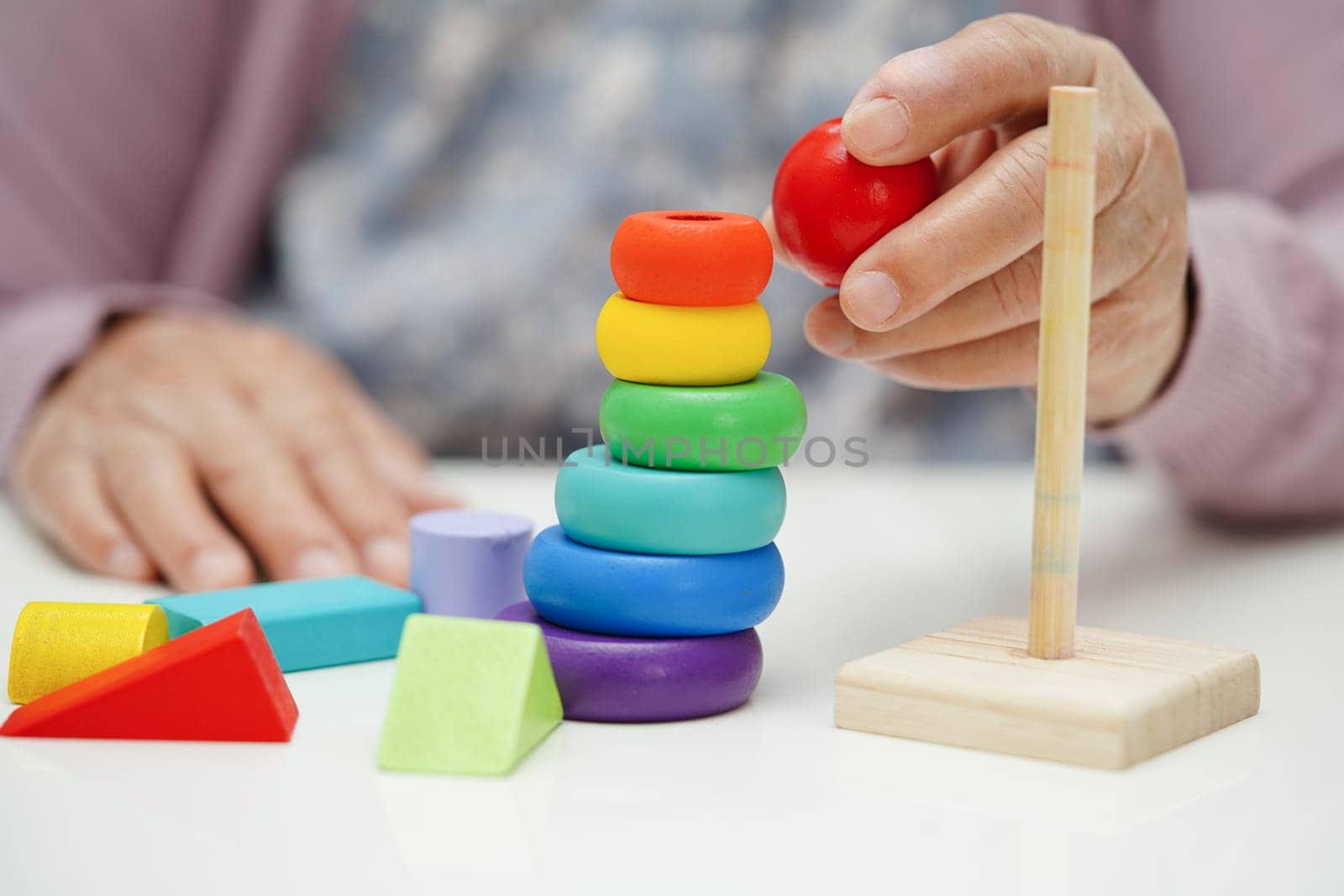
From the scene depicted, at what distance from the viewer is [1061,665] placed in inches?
36.2

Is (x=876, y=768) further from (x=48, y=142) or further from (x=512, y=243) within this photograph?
(x=48, y=142)

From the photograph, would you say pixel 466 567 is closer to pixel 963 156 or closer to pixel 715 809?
pixel 715 809

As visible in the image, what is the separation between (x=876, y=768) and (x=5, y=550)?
95 centimetres

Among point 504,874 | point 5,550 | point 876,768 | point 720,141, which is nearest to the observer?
point 504,874

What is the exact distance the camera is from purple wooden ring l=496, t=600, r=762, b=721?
913mm

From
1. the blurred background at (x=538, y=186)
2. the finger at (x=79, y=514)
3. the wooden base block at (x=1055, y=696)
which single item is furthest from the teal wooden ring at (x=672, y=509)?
the blurred background at (x=538, y=186)

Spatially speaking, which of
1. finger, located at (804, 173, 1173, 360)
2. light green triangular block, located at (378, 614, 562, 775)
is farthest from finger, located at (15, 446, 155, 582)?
finger, located at (804, 173, 1173, 360)

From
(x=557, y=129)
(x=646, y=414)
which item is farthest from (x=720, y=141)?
(x=646, y=414)

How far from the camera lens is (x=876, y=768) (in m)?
0.84

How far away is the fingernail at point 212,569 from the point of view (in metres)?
1.24

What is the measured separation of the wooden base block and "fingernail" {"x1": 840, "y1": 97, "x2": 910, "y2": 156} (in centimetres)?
35

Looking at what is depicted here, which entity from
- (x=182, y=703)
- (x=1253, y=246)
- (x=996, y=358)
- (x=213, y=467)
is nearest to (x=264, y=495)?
(x=213, y=467)

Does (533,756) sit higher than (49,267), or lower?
lower

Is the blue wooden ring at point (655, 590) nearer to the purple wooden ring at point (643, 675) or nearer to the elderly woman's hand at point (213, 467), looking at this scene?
the purple wooden ring at point (643, 675)
